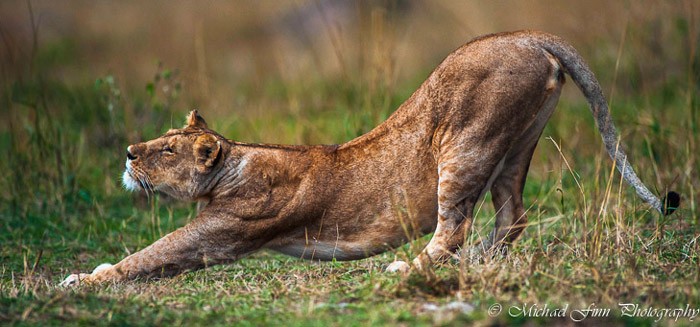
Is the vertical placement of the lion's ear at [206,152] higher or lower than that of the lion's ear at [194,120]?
lower

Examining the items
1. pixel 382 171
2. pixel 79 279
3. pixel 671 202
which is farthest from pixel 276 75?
pixel 671 202

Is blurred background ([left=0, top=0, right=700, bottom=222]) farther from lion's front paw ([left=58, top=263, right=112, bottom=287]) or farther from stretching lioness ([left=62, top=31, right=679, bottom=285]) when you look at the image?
lion's front paw ([left=58, top=263, right=112, bottom=287])

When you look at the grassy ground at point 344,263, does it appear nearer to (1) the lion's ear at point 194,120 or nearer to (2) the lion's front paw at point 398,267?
(2) the lion's front paw at point 398,267

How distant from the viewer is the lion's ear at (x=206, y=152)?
19.3 feet

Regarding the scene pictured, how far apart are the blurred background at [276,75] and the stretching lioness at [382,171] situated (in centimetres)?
71

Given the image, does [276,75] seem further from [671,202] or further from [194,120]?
[671,202]

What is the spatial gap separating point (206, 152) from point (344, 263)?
1154 mm

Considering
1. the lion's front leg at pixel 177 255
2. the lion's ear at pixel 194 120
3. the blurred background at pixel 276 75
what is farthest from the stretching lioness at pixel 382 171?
the blurred background at pixel 276 75

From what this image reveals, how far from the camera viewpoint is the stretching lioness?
564 centimetres

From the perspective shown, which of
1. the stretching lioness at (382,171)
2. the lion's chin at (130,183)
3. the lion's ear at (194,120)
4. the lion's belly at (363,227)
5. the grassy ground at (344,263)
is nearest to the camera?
the grassy ground at (344,263)

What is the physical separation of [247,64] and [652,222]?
974 centimetres

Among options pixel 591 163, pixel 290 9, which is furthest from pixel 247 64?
pixel 591 163

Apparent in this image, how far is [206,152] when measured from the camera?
19.4 feet

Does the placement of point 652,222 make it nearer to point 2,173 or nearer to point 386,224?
point 386,224
